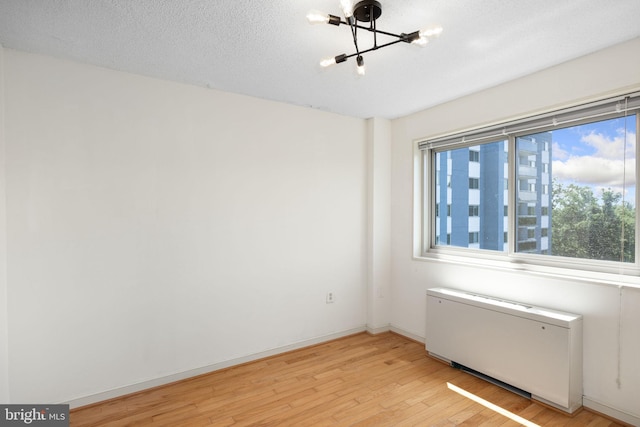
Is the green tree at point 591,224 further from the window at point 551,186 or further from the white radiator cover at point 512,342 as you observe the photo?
the white radiator cover at point 512,342

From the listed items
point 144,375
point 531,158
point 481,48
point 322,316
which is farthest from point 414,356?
point 481,48

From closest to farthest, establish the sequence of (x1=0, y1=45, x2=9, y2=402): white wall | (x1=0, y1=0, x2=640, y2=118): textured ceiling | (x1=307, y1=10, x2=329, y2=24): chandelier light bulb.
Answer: (x1=307, y1=10, x2=329, y2=24): chandelier light bulb → (x1=0, y1=0, x2=640, y2=118): textured ceiling → (x1=0, y1=45, x2=9, y2=402): white wall

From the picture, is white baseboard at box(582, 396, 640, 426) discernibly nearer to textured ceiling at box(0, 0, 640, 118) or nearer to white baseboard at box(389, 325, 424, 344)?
white baseboard at box(389, 325, 424, 344)

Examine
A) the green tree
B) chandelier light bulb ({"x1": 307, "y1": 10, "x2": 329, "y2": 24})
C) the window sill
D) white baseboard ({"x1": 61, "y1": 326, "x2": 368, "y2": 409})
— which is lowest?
white baseboard ({"x1": 61, "y1": 326, "x2": 368, "y2": 409})

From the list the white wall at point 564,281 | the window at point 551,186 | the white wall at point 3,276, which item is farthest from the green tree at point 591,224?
the white wall at point 3,276

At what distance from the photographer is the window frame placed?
2340 mm

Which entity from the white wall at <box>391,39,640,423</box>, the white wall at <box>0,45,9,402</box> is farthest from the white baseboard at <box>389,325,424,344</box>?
the white wall at <box>0,45,9,402</box>

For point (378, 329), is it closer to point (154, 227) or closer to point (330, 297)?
point (330, 297)

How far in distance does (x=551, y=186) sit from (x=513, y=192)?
0.31 meters

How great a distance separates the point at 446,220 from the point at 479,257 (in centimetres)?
56

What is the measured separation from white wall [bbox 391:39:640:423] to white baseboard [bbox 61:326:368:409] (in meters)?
1.08

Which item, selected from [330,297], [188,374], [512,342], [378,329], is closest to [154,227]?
[188,374]

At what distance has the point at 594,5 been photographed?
1.80 meters

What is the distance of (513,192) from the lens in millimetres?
3031
